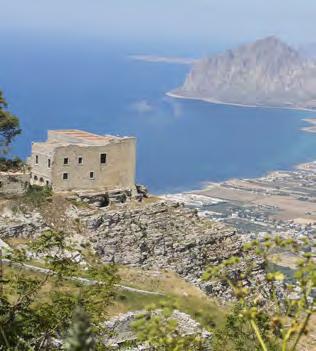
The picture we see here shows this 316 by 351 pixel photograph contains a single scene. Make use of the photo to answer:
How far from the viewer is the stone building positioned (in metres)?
30.1

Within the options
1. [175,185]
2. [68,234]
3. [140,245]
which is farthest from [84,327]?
[175,185]

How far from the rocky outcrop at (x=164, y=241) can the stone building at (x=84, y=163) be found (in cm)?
180

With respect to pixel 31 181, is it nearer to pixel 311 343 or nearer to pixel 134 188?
pixel 134 188

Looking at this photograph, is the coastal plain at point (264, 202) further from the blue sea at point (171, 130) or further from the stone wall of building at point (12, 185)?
the stone wall of building at point (12, 185)

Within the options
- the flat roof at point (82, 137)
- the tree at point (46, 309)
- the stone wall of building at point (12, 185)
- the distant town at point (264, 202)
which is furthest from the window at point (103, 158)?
the distant town at point (264, 202)

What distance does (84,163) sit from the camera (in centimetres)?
3067

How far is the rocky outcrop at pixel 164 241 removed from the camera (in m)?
29.6

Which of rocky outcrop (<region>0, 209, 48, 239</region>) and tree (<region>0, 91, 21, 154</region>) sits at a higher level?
tree (<region>0, 91, 21, 154</region>)

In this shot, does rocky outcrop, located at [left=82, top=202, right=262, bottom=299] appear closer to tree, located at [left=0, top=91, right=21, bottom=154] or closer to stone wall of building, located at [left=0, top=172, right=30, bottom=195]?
stone wall of building, located at [left=0, top=172, right=30, bottom=195]

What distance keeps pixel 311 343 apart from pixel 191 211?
26.4 ft

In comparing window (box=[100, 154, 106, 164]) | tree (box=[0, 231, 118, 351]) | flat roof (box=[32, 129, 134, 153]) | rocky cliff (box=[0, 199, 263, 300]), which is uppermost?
flat roof (box=[32, 129, 134, 153])

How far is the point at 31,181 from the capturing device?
30812 mm

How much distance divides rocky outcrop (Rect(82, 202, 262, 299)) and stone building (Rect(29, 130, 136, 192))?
1804 millimetres

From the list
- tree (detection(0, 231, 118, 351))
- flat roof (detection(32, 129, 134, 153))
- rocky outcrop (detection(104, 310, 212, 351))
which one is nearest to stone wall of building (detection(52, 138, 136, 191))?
flat roof (detection(32, 129, 134, 153))
